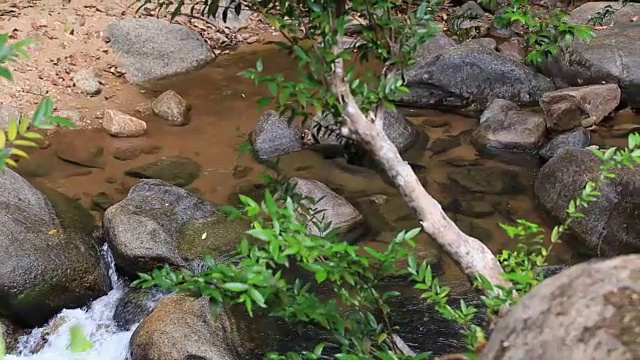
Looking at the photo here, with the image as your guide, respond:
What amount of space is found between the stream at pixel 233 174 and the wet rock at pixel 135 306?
58 millimetres

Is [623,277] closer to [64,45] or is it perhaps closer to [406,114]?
[406,114]

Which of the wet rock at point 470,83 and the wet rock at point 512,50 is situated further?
the wet rock at point 512,50

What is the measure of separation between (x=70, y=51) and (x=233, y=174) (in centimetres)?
309

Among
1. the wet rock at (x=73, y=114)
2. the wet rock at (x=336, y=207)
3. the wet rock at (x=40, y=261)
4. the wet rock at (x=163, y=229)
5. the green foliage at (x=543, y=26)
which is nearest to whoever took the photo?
the green foliage at (x=543, y=26)

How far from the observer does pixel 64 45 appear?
7762 millimetres

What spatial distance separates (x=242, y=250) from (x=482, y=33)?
787cm

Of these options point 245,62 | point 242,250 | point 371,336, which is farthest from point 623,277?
point 245,62

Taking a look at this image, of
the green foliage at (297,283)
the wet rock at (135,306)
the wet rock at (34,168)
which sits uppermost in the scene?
the green foliage at (297,283)

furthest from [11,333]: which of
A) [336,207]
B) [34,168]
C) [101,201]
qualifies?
[336,207]

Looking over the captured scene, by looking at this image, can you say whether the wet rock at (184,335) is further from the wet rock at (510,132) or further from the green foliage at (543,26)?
the wet rock at (510,132)

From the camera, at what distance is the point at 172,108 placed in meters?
6.82

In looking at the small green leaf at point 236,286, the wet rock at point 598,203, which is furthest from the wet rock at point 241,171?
the small green leaf at point 236,286

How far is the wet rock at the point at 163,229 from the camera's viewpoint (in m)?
4.68

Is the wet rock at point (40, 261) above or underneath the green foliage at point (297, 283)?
underneath
